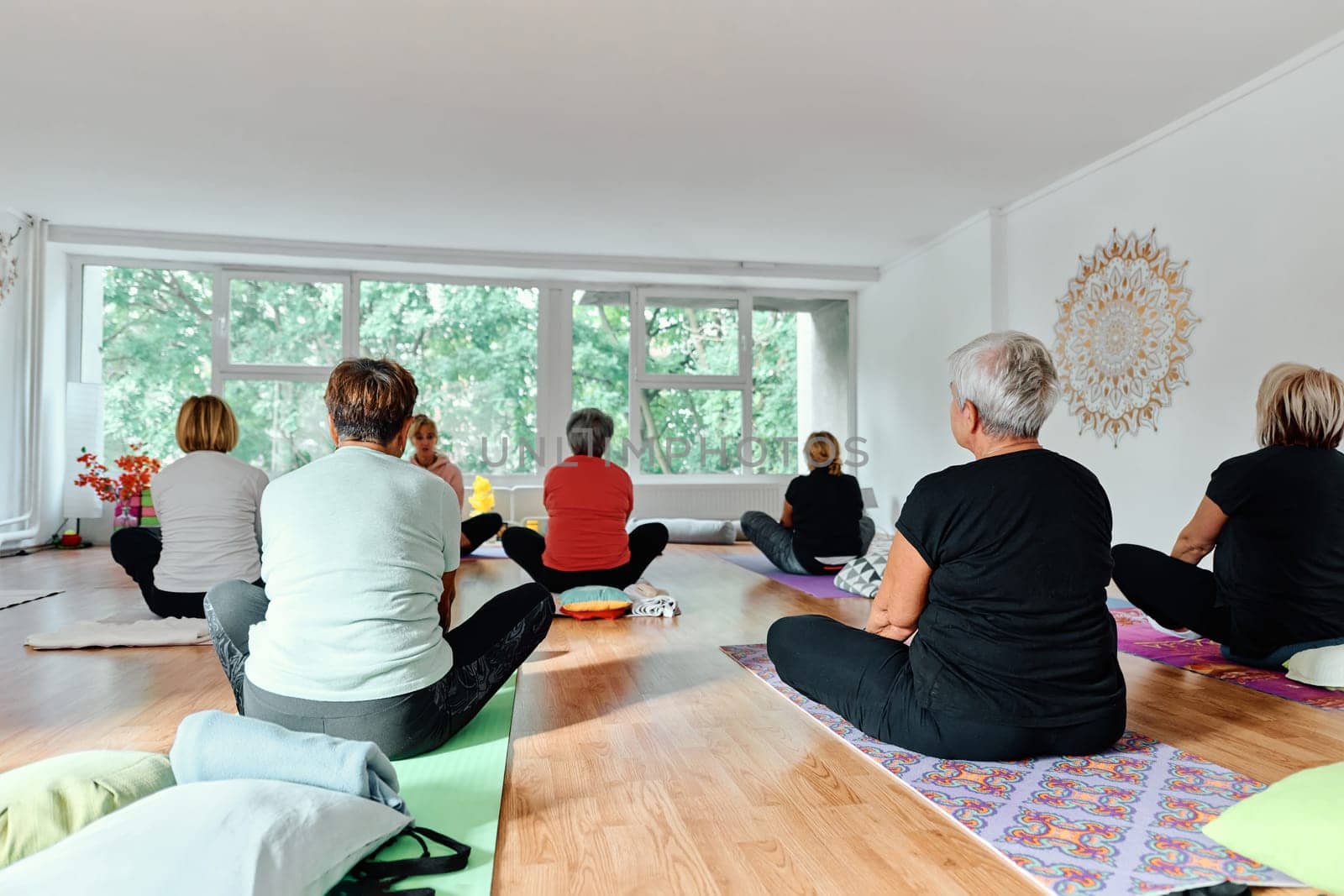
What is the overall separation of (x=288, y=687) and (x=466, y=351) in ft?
22.5

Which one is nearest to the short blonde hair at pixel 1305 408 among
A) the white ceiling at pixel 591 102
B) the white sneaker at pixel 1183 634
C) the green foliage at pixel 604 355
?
the white sneaker at pixel 1183 634

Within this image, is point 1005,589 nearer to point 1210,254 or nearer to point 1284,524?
point 1284,524

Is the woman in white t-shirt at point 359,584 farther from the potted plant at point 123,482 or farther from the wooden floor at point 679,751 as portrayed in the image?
the potted plant at point 123,482

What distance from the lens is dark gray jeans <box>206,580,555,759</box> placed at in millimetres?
1937

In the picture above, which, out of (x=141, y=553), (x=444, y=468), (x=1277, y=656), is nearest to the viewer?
(x=1277, y=656)

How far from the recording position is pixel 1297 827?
1504mm

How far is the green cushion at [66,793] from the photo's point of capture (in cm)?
137

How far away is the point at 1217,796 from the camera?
6.14ft

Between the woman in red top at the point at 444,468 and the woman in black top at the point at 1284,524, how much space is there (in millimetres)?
4008

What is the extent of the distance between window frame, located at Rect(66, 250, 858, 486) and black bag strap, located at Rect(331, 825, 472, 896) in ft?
23.2

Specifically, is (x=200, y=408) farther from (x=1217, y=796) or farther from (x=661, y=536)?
(x=1217, y=796)

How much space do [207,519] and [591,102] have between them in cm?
270

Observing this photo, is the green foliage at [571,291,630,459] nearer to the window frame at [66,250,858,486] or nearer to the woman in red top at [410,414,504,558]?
the window frame at [66,250,858,486]

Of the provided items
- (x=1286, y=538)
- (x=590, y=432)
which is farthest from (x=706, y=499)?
(x=1286, y=538)
